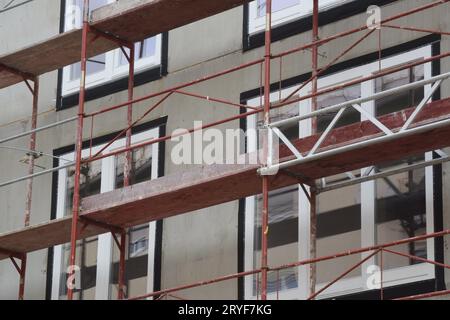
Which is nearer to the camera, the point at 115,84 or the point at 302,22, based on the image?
the point at 302,22

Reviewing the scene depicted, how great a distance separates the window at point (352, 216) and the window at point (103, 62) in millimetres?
3404

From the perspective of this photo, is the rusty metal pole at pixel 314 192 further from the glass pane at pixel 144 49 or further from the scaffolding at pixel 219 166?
the glass pane at pixel 144 49

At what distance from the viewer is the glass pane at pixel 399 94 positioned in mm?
25016

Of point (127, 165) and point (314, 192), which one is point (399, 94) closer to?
point (314, 192)

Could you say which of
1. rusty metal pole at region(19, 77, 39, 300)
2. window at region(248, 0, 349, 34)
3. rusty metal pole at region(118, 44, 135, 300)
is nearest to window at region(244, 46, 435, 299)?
window at region(248, 0, 349, 34)

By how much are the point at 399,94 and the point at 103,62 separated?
22.1 ft

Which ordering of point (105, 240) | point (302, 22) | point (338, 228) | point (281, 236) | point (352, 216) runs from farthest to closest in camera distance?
1. point (105, 240)
2. point (302, 22)
3. point (281, 236)
4. point (338, 228)
5. point (352, 216)

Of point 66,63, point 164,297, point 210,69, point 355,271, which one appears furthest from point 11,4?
point 355,271

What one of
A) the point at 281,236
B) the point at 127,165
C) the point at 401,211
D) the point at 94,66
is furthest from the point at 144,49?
the point at 401,211

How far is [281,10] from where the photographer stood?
27219 millimetres

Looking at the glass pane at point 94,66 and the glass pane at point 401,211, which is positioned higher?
the glass pane at point 94,66

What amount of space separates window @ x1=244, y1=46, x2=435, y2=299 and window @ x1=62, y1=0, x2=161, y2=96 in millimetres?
3404

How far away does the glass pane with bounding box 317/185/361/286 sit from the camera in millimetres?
24719

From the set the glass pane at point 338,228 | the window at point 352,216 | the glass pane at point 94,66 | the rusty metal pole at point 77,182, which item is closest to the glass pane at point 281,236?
the window at point 352,216
